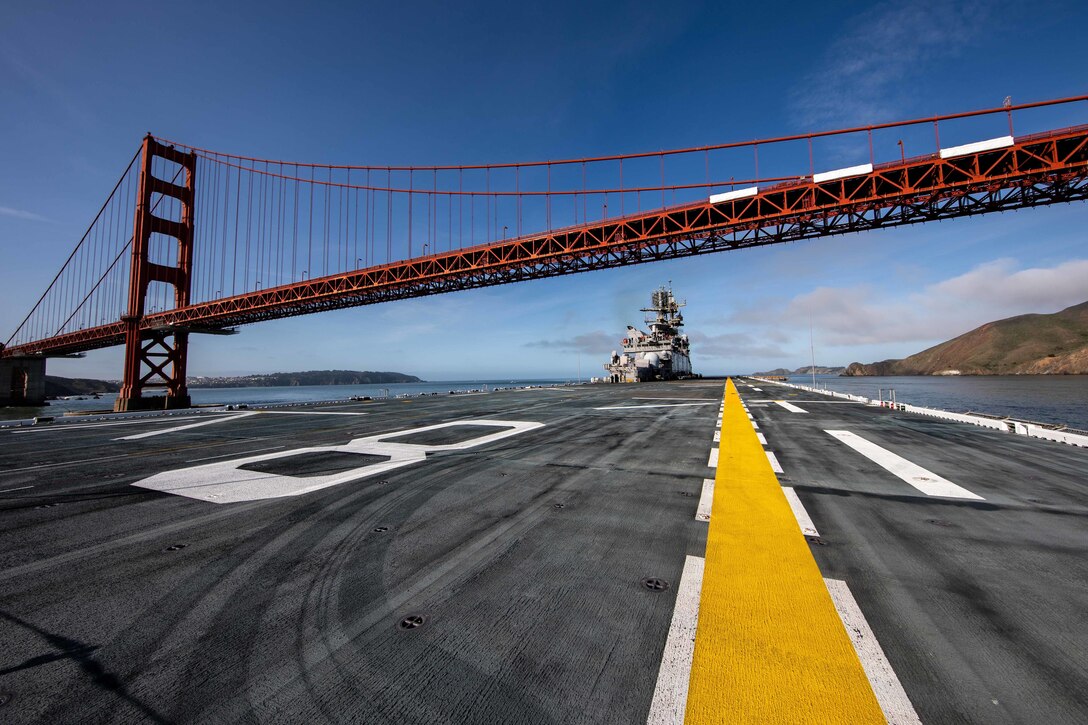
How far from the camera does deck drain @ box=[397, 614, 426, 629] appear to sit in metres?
2.29

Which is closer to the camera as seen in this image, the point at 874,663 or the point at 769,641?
the point at 874,663

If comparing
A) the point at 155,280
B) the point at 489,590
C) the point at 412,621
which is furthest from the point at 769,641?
the point at 155,280

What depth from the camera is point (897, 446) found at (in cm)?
792

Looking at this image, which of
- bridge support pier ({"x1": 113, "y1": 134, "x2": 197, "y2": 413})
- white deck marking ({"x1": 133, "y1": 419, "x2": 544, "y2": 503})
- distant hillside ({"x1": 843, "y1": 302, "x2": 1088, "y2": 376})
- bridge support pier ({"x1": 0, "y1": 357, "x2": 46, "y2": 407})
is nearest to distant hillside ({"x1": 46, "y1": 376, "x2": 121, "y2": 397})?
bridge support pier ({"x1": 0, "y1": 357, "x2": 46, "y2": 407})

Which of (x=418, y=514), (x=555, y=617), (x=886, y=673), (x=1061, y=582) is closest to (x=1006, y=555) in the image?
(x=1061, y=582)

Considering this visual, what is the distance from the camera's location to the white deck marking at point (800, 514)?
3.71m

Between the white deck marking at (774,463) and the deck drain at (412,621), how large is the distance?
17.8ft

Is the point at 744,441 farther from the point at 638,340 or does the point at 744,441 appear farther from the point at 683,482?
the point at 638,340

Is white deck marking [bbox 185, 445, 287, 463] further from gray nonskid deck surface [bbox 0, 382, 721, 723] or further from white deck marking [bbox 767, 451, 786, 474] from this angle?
white deck marking [bbox 767, 451, 786, 474]

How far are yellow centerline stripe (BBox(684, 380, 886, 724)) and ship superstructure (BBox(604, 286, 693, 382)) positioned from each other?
190 feet

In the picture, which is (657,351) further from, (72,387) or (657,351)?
(72,387)

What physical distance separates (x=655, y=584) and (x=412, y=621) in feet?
5.22

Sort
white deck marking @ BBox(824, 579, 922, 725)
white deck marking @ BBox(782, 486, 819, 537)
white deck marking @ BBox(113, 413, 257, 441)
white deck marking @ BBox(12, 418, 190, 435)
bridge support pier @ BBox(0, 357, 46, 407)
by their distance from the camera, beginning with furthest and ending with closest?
bridge support pier @ BBox(0, 357, 46, 407) < white deck marking @ BBox(12, 418, 190, 435) < white deck marking @ BBox(113, 413, 257, 441) < white deck marking @ BBox(782, 486, 819, 537) < white deck marking @ BBox(824, 579, 922, 725)

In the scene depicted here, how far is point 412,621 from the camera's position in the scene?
234 centimetres
